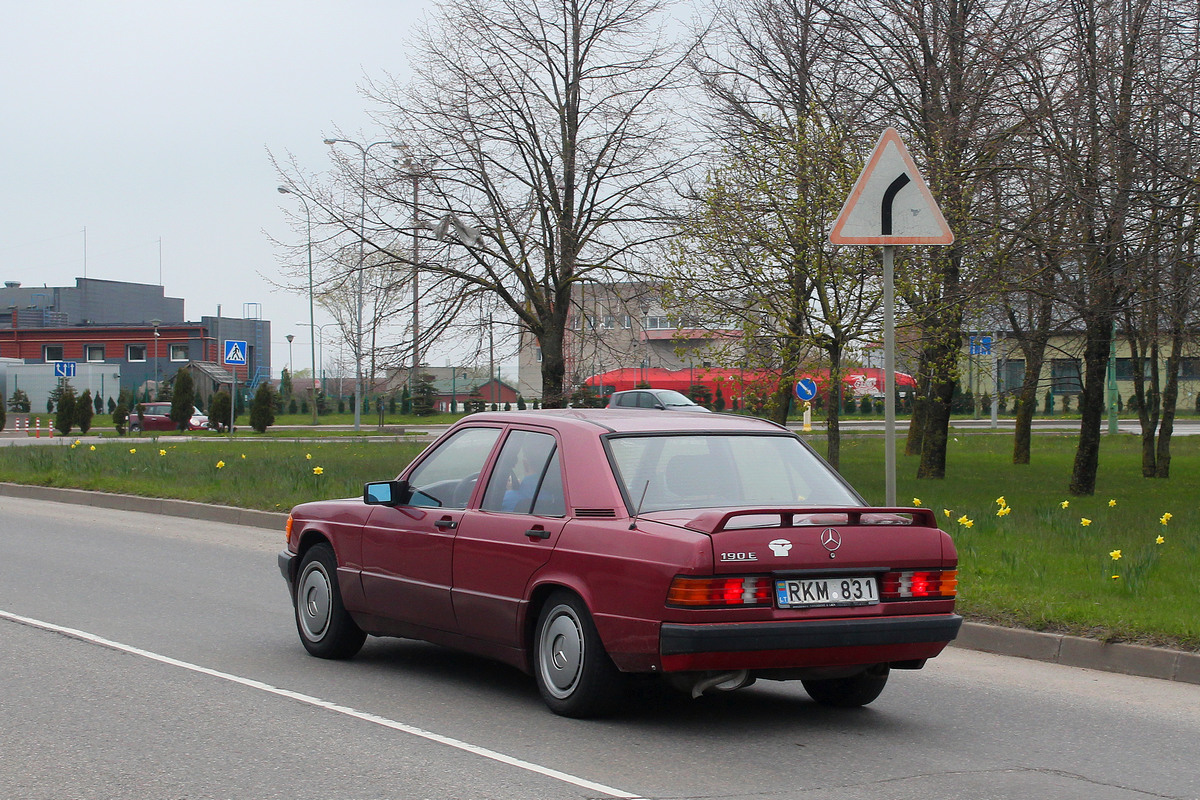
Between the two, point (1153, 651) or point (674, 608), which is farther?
point (1153, 651)

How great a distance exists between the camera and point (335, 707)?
6453mm

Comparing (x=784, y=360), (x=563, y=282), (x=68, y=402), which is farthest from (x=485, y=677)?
(x=68, y=402)

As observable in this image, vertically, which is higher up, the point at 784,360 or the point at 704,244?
the point at 704,244

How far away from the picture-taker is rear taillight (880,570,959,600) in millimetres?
5980

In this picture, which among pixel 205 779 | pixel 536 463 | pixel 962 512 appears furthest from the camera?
pixel 962 512

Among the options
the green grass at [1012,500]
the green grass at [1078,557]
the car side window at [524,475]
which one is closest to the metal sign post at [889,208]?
the green grass at [1078,557]

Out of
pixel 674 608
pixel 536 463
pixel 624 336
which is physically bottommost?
pixel 674 608

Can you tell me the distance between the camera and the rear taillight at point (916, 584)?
598 centimetres

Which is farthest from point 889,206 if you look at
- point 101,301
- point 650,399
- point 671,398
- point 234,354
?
point 101,301

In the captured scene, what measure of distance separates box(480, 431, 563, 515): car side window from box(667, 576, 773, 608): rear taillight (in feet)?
3.18

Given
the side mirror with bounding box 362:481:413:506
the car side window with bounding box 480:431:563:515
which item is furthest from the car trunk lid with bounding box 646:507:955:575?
the side mirror with bounding box 362:481:413:506

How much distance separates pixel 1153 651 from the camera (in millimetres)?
7809

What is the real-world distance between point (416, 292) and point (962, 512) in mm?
14658

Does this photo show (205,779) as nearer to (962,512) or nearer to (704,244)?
(962,512)
